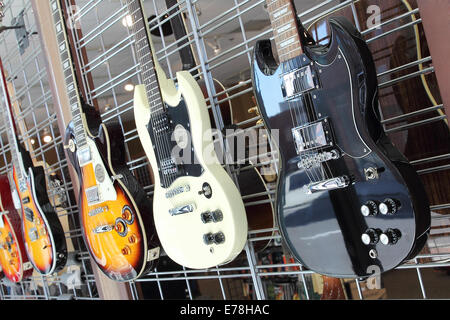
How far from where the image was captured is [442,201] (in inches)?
41.8

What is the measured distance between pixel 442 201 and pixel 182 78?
67cm

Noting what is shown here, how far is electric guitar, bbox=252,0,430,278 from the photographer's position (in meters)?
0.83

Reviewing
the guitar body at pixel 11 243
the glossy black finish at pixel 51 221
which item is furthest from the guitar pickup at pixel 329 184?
the guitar body at pixel 11 243

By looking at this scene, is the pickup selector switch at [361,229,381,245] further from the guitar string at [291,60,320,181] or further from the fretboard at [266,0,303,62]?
the fretboard at [266,0,303,62]

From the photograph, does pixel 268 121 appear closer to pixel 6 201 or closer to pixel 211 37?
pixel 6 201

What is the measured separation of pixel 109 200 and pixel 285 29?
2.51 ft

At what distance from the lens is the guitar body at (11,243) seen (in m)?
2.16

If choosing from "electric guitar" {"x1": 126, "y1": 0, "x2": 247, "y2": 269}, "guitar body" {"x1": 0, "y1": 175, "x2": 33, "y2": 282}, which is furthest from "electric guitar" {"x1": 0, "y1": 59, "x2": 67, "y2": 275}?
"electric guitar" {"x1": 126, "y1": 0, "x2": 247, "y2": 269}

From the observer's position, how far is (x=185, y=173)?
1.21 metres

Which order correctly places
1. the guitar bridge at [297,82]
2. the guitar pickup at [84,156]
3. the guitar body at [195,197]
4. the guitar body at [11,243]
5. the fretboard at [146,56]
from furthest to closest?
the guitar body at [11,243]
the guitar pickup at [84,156]
the fretboard at [146,56]
the guitar body at [195,197]
the guitar bridge at [297,82]

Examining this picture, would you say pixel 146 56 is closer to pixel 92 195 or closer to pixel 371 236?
pixel 92 195

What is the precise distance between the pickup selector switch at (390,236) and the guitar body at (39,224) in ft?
4.61

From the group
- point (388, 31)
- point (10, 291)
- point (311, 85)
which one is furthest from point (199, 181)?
point (10, 291)

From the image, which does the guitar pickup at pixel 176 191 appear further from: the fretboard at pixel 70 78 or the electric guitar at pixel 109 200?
the fretboard at pixel 70 78
